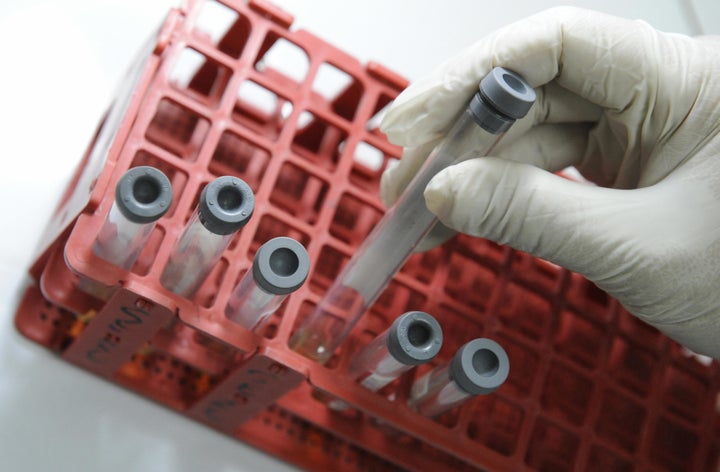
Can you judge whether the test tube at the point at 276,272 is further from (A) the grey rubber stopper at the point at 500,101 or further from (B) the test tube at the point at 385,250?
(A) the grey rubber stopper at the point at 500,101

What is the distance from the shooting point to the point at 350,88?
1053mm

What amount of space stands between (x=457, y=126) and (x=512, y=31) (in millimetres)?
128

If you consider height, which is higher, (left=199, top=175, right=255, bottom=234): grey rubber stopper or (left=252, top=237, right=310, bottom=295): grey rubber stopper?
(left=199, top=175, right=255, bottom=234): grey rubber stopper

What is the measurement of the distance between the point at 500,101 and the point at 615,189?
0.71 ft

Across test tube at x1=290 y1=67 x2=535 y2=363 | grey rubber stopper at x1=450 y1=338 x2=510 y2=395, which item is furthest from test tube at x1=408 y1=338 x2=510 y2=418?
test tube at x1=290 y1=67 x2=535 y2=363

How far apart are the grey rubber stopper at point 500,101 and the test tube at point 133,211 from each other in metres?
0.30

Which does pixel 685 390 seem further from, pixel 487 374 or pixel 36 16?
pixel 36 16

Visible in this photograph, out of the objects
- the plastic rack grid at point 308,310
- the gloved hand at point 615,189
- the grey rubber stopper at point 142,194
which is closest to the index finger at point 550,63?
the gloved hand at point 615,189

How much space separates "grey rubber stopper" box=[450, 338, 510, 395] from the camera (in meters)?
0.77

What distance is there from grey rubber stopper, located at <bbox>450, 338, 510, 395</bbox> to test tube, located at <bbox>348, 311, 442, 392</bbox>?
0.03 m

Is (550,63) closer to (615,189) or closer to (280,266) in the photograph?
(615,189)

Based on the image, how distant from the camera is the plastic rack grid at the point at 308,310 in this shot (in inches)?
33.1

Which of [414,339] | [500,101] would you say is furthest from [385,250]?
[500,101]

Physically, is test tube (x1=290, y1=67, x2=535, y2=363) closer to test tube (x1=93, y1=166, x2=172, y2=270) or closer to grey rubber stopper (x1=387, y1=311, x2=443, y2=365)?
grey rubber stopper (x1=387, y1=311, x2=443, y2=365)
